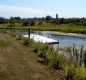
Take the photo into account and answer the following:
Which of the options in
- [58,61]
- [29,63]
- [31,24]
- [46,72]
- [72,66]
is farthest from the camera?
[31,24]

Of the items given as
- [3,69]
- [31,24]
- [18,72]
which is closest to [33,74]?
[18,72]

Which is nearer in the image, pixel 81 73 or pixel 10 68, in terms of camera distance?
pixel 81 73

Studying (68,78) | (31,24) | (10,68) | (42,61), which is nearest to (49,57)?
(42,61)

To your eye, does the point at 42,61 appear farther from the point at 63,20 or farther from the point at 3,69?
the point at 63,20

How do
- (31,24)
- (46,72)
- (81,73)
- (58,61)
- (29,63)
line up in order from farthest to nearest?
(31,24), (29,63), (58,61), (46,72), (81,73)

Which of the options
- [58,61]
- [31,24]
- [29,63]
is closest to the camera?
[58,61]

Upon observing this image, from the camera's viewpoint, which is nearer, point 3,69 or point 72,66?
point 72,66

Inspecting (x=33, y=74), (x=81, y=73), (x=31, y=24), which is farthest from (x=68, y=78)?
(x=31, y=24)

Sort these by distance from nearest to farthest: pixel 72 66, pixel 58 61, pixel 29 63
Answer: pixel 72 66, pixel 58 61, pixel 29 63

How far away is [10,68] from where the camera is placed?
12000 mm

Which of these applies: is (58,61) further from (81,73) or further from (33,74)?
(81,73)

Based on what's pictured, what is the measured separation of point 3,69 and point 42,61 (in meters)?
2.87

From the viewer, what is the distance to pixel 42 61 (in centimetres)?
1409

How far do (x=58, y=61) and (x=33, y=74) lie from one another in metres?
1.75
